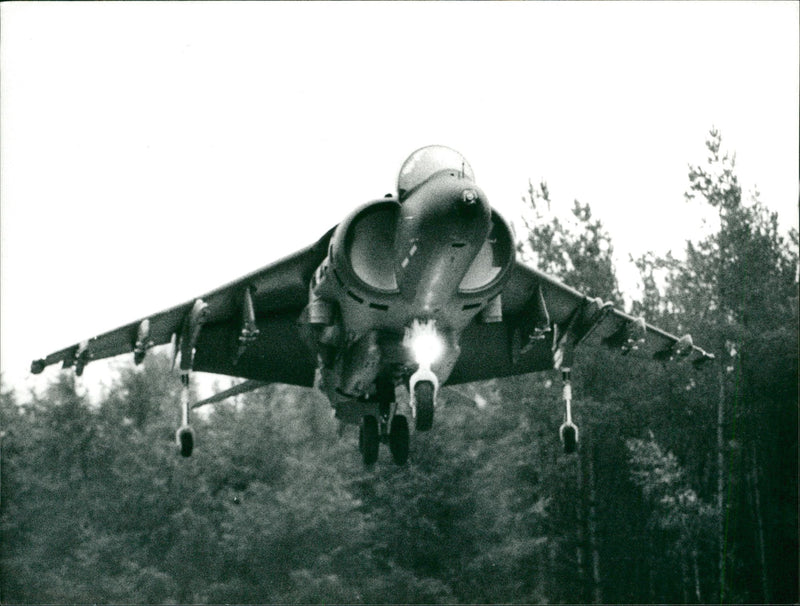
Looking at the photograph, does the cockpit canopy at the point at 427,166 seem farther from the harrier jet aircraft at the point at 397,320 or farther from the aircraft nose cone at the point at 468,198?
the aircraft nose cone at the point at 468,198

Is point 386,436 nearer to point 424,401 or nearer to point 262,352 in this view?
point 262,352

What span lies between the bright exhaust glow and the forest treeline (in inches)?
449

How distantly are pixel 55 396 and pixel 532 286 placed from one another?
1772cm

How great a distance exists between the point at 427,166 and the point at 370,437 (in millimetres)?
4071

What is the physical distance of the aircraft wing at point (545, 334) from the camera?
38.8 ft

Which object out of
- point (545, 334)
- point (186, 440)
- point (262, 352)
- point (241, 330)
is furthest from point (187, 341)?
point (545, 334)

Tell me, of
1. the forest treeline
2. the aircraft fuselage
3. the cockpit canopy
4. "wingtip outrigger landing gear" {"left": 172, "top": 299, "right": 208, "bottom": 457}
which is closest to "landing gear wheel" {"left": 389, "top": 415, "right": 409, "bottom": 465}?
the aircraft fuselage

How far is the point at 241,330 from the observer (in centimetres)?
1128

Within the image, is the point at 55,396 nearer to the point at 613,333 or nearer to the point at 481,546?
the point at 481,546

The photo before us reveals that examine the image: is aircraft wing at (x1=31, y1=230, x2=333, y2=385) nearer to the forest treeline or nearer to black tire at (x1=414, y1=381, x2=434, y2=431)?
black tire at (x1=414, y1=381, x2=434, y2=431)

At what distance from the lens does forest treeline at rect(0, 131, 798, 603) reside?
20.4 metres

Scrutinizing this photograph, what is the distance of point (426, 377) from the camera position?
918 centimetres

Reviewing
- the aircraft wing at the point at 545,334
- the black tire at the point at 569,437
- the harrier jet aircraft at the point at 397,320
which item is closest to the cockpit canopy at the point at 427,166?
the harrier jet aircraft at the point at 397,320

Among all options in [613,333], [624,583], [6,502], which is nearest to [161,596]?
[6,502]
